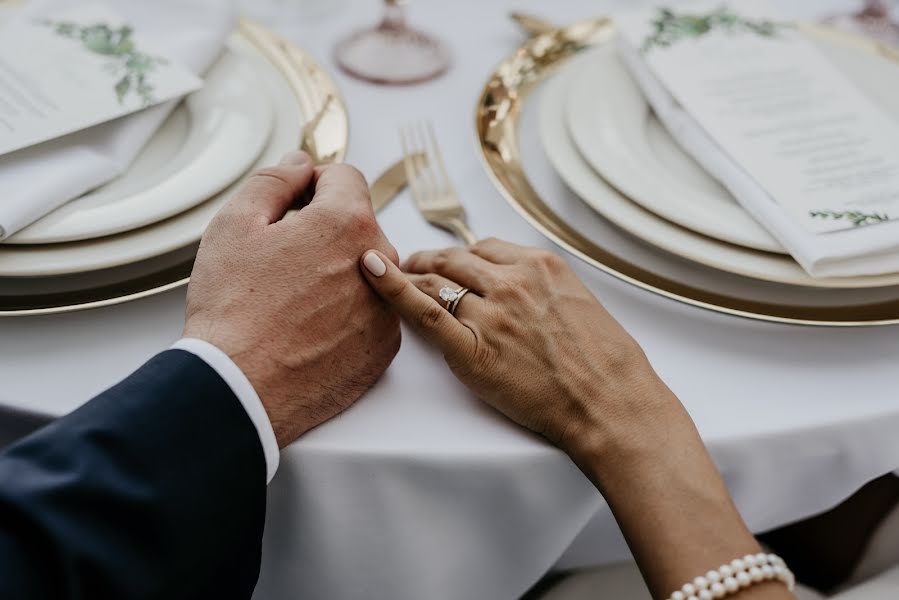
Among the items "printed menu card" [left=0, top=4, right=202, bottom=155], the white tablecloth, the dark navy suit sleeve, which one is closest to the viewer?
the dark navy suit sleeve

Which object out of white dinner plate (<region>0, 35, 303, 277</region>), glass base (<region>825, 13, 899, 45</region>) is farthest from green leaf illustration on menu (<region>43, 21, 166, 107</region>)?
glass base (<region>825, 13, 899, 45</region>)

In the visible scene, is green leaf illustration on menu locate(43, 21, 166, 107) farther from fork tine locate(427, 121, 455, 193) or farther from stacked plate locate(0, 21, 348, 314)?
fork tine locate(427, 121, 455, 193)

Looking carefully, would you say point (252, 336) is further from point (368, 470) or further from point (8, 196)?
point (8, 196)

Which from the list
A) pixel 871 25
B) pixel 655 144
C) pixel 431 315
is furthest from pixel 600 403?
pixel 871 25

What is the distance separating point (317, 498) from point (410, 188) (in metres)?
0.35

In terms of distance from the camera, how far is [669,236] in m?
0.74

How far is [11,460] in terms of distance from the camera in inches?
21.5

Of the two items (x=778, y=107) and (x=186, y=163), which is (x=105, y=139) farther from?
(x=778, y=107)

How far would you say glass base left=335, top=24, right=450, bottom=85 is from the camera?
1.01 metres

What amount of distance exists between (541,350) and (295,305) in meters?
0.21

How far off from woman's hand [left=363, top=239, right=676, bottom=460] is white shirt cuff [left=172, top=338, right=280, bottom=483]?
0.45 feet

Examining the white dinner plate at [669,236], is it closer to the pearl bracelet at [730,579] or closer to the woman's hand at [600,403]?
the woman's hand at [600,403]

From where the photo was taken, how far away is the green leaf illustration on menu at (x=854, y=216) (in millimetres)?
727

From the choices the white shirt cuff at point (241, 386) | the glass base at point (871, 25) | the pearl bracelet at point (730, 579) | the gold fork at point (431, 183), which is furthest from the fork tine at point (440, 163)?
the glass base at point (871, 25)
